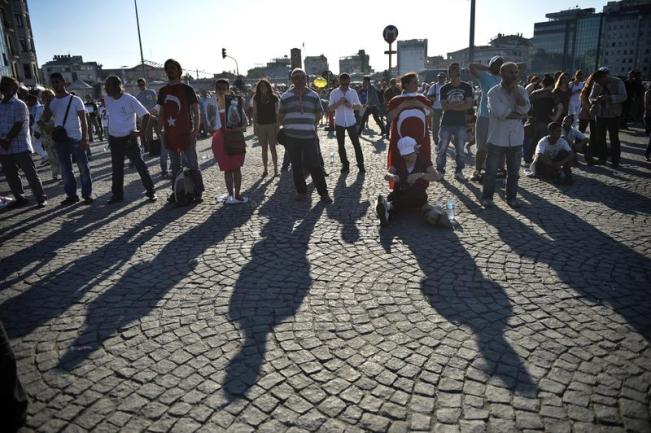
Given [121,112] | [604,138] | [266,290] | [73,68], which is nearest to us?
[266,290]

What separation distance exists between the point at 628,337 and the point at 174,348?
3175 millimetres

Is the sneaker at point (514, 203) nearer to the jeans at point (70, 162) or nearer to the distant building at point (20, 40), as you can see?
the jeans at point (70, 162)

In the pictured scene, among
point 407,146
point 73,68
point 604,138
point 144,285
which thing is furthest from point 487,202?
point 73,68

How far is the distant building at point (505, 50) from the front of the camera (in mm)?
130750

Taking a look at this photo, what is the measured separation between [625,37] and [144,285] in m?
172

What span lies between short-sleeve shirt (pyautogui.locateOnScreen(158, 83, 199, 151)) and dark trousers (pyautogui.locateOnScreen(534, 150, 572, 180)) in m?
6.11

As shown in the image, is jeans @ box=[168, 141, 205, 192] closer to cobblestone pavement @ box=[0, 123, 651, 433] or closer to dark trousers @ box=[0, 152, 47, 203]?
cobblestone pavement @ box=[0, 123, 651, 433]

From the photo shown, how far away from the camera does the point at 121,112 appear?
6.77 meters

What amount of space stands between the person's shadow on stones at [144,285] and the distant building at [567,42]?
149 meters

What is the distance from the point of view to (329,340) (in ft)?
9.99

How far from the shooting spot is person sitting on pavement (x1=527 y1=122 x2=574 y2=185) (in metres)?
7.35

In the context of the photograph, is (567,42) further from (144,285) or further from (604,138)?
Result: (144,285)

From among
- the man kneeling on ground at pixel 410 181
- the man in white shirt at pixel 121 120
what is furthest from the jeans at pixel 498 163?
the man in white shirt at pixel 121 120

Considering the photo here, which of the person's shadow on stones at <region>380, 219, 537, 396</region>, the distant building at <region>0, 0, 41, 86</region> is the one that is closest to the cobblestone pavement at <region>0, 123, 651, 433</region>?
the person's shadow on stones at <region>380, 219, 537, 396</region>
